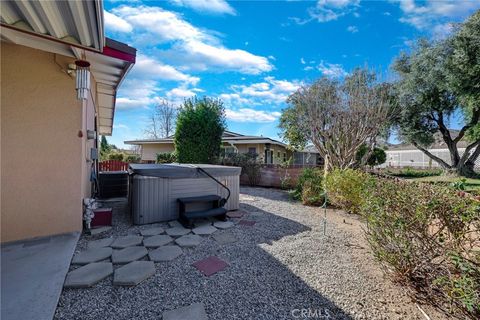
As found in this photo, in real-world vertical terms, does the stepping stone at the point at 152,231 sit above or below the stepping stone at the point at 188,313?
above

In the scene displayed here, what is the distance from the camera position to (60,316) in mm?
1937

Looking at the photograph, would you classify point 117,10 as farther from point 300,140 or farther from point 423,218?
point 300,140

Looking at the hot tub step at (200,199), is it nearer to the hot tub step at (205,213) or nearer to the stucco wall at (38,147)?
the hot tub step at (205,213)

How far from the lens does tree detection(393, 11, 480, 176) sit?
10.7 metres

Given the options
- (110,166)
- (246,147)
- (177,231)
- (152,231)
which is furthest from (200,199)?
(246,147)

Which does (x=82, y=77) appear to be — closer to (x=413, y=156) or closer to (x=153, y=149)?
(x=153, y=149)

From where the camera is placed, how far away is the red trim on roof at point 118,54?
3265 mm

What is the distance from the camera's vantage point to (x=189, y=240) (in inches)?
144

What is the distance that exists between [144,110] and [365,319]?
31.9 m

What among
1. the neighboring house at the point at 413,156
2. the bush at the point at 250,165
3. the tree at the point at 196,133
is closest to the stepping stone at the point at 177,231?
the bush at the point at 250,165

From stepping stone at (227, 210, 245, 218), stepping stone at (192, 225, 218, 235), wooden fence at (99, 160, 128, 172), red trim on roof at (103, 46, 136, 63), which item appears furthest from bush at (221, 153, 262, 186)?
red trim on roof at (103, 46, 136, 63)

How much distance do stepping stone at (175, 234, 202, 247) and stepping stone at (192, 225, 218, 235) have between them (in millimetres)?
171

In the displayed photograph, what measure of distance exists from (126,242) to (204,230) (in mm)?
1281
